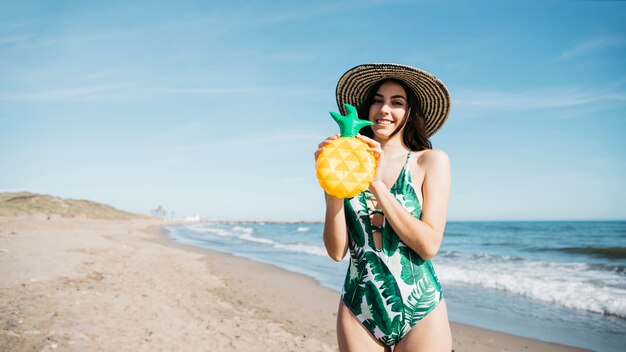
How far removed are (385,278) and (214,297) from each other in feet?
22.6

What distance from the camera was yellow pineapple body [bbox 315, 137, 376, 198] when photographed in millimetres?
1502

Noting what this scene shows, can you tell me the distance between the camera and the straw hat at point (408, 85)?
2.04 meters

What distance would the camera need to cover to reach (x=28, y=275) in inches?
297

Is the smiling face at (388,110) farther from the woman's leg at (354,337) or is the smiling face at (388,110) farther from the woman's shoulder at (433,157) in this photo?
the woman's leg at (354,337)

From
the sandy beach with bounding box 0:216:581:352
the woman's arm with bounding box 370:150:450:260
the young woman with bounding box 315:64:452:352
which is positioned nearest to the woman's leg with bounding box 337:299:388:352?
the young woman with bounding box 315:64:452:352

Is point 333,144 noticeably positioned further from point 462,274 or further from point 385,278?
point 462,274

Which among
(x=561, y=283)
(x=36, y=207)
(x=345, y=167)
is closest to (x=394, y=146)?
(x=345, y=167)

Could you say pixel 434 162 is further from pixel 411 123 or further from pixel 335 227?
pixel 335 227

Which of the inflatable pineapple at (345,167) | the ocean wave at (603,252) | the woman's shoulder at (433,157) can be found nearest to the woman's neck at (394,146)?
the woman's shoulder at (433,157)

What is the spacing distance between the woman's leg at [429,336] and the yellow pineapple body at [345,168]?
0.74 meters

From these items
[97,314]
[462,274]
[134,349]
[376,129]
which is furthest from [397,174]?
[462,274]

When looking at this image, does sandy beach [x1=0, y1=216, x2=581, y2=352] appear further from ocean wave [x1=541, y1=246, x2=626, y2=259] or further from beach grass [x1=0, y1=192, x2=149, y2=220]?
beach grass [x1=0, y1=192, x2=149, y2=220]

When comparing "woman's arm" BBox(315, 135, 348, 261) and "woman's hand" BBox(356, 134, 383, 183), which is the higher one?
"woman's hand" BBox(356, 134, 383, 183)

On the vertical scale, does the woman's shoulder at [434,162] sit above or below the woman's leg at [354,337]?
above
